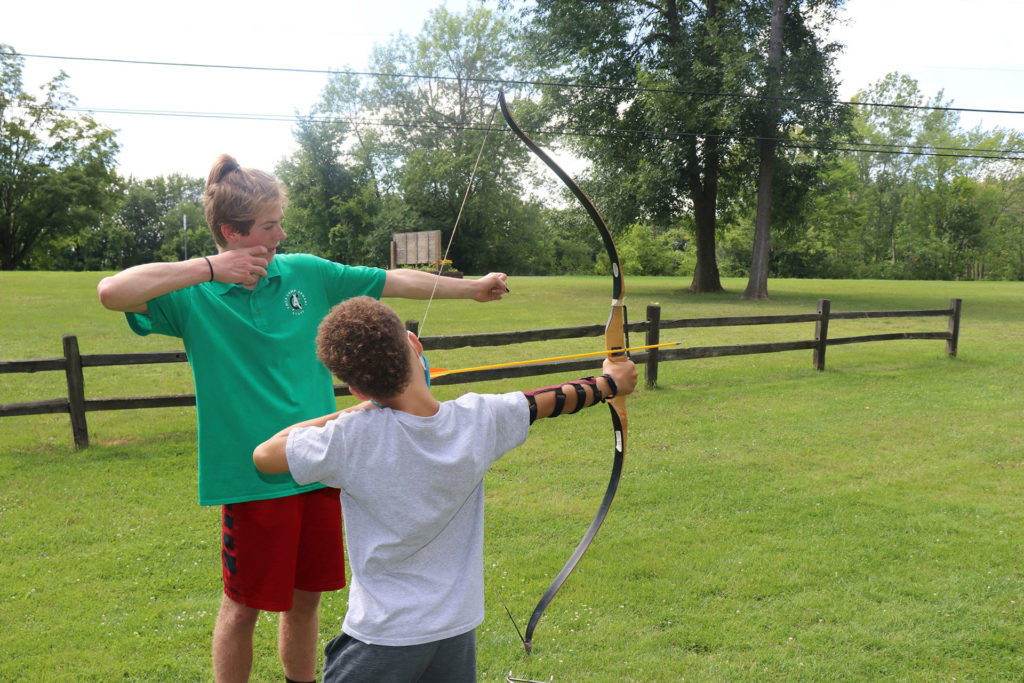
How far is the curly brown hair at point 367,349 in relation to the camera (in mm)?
1464

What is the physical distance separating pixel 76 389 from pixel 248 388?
467 centimetres

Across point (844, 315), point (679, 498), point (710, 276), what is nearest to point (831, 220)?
point (710, 276)

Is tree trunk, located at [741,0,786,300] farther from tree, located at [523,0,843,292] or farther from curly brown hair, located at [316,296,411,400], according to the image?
curly brown hair, located at [316,296,411,400]

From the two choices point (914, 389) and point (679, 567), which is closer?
point (679, 567)

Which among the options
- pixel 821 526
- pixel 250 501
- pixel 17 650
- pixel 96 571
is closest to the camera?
pixel 250 501

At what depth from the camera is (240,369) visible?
199cm

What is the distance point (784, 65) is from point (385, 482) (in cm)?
2102

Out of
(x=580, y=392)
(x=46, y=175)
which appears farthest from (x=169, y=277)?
(x=46, y=175)

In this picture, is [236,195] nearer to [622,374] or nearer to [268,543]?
[268,543]

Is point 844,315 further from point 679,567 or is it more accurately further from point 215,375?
point 215,375

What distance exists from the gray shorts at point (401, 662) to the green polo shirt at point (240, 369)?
0.57 meters

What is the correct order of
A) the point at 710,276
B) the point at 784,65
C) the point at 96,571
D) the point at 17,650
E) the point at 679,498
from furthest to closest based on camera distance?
the point at 710,276
the point at 784,65
the point at 679,498
the point at 96,571
the point at 17,650

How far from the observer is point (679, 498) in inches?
190

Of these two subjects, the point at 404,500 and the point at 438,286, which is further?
the point at 438,286
